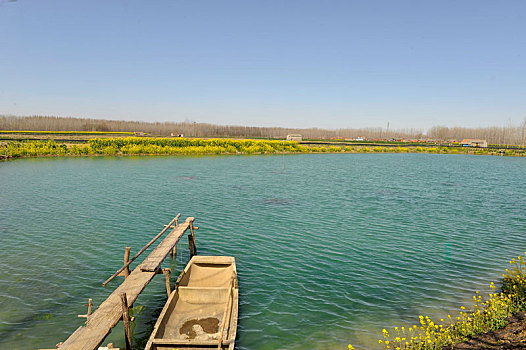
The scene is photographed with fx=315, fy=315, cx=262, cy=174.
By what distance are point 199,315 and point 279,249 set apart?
29.1 ft

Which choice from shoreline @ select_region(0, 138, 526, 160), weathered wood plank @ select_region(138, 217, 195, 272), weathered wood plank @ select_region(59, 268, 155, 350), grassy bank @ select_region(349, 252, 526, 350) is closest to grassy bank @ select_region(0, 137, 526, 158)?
shoreline @ select_region(0, 138, 526, 160)

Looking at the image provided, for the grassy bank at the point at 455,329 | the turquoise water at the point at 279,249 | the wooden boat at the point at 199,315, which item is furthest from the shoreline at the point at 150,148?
the grassy bank at the point at 455,329

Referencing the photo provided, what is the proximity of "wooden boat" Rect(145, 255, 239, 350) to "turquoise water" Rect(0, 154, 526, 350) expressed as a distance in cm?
116

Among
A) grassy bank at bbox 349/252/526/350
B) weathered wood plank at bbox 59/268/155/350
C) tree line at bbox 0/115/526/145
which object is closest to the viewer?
weathered wood plank at bbox 59/268/155/350

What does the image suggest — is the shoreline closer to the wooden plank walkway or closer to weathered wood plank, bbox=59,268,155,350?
the wooden plank walkway

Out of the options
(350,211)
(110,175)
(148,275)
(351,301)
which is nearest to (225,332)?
(148,275)

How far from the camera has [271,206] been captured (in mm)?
32062

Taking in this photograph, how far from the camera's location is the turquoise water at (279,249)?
12945 millimetres

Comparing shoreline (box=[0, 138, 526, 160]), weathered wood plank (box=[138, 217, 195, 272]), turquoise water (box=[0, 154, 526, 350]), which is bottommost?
turquoise water (box=[0, 154, 526, 350])

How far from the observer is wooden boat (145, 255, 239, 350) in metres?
9.55

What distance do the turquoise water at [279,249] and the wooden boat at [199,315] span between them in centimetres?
116

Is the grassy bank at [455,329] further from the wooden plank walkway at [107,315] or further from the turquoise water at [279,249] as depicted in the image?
the wooden plank walkway at [107,315]

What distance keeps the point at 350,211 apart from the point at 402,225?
5305mm

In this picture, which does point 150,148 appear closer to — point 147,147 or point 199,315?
point 147,147
